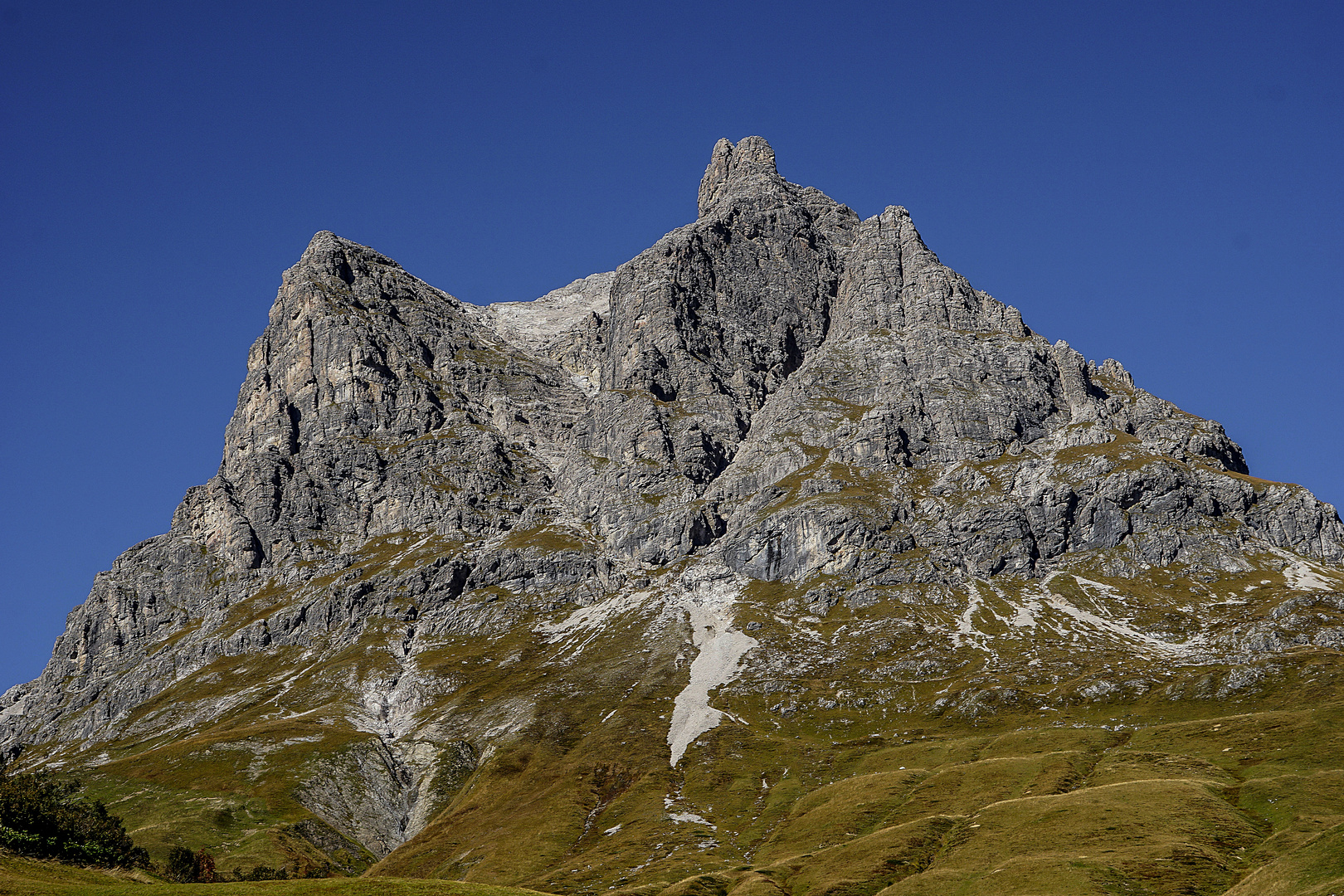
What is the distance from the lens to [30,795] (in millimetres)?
122188

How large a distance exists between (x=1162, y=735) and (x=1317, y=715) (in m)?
26.2

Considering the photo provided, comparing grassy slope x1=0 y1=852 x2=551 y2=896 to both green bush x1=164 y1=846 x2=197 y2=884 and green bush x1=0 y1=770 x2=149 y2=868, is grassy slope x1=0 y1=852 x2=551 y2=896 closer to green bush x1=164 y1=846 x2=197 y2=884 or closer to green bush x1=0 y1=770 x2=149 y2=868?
green bush x1=0 y1=770 x2=149 y2=868

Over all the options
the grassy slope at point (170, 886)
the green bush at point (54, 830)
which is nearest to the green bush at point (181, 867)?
the green bush at point (54, 830)

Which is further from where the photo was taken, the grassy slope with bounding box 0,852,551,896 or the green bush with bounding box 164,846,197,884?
the green bush with bounding box 164,846,197,884

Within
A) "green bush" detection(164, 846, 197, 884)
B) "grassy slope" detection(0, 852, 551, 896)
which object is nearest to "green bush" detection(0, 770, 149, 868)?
"green bush" detection(164, 846, 197, 884)

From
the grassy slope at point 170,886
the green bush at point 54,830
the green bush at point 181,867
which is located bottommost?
the green bush at point 181,867

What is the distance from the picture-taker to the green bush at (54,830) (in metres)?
103

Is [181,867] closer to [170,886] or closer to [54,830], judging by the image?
[54,830]

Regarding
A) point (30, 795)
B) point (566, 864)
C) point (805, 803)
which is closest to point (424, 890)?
point (30, 795)

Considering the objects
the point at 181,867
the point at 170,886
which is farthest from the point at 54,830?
the point at 181,867

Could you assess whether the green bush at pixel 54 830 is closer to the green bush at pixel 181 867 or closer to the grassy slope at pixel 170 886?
the green bush at pixel 181 867

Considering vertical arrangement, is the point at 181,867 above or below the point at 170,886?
below

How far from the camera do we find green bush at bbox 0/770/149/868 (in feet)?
338

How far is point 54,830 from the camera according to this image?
121 meters
